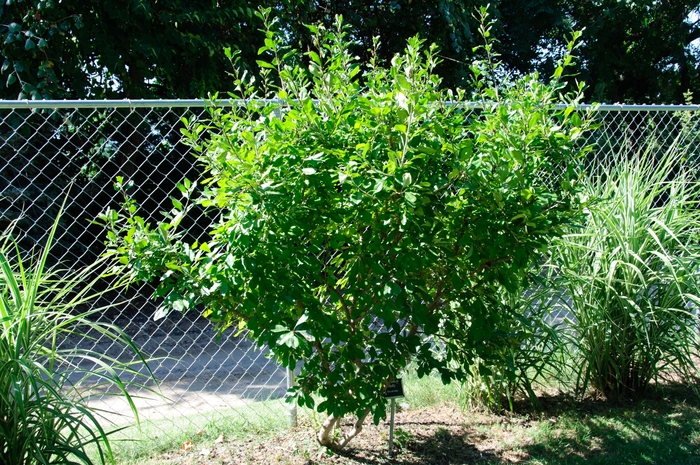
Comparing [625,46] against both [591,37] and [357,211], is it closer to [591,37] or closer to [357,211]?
[591,37]

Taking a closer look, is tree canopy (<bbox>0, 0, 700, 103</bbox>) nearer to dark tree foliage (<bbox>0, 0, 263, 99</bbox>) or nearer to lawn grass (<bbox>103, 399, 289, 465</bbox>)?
dark tree foliage (<bbox>0, 0, 263, 99</bbox>)

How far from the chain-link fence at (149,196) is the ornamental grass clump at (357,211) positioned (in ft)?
3.08

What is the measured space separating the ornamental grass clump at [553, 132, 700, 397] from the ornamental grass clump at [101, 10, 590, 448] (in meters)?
1.10

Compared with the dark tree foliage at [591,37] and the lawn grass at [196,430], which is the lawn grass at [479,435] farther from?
the dark tree foliage at [591,37]

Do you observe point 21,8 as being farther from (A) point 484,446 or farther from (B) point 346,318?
(A) point 484,446

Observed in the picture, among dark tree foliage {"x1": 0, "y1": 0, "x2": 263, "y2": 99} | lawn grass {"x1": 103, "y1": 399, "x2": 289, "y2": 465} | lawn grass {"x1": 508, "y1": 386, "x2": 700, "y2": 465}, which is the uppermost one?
dark tree foliage {"x1": 0, "y1": 0, "x2": 263, "y2": 99}

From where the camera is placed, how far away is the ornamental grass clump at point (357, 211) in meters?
2.43

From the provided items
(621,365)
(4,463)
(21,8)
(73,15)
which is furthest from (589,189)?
(21,8)

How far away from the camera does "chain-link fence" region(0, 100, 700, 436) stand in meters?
4.19

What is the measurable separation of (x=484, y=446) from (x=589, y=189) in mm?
1716

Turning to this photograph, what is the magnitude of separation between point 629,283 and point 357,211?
2061mm

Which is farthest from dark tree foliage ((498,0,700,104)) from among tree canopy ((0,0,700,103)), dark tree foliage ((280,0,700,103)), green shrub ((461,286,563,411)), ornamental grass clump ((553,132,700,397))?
green shrub ((461,286,563,411))

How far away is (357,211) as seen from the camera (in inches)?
102

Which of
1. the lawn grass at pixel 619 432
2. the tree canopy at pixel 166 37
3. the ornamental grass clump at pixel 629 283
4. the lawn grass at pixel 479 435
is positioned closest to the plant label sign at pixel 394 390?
the lawn grass at pixel 479 435
